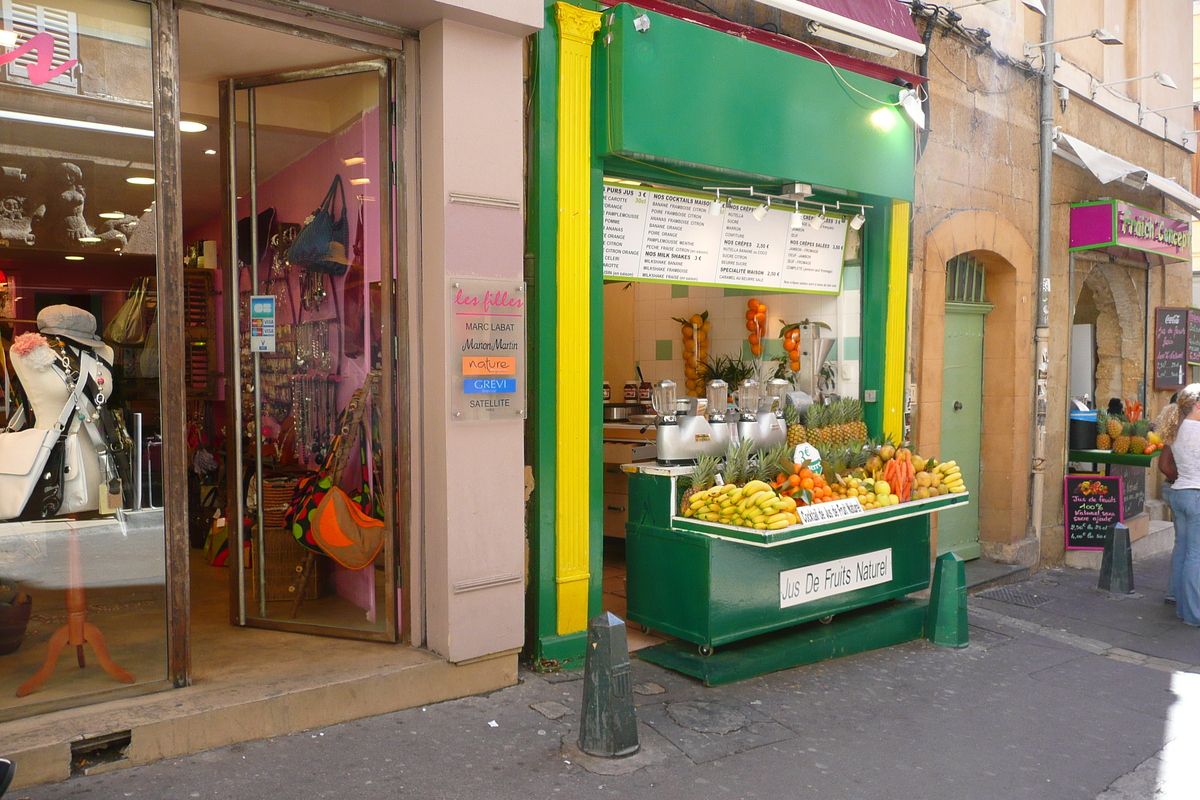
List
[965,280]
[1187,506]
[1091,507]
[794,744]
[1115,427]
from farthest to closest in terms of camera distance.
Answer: [1115,427] → [1091,507] → [965,280] → [1187,506] → [794,744]

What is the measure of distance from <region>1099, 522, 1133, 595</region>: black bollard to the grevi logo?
28.9 feet

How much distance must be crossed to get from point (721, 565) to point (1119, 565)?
5.09 meters

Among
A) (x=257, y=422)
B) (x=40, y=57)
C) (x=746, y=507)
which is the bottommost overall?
(x=746, y=507)

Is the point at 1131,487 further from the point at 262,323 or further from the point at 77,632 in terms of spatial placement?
the point at 77,632

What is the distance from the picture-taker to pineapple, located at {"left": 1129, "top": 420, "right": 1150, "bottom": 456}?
951 centimetres

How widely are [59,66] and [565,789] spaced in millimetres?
3934

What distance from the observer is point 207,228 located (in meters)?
10.2

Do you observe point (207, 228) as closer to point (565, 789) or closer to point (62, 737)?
point (62, 737)

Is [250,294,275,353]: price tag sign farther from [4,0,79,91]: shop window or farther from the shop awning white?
the shop awning white

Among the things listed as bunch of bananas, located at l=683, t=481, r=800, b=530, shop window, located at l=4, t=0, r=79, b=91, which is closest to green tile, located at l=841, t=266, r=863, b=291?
bunch of bananas, located at l=683, t=481, r=800, b=530

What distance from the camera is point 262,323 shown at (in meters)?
5.46

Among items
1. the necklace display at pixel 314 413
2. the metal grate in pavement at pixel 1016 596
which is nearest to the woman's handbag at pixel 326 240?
the necklace display at pixel 314 413

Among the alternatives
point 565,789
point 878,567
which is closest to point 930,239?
point 878,567

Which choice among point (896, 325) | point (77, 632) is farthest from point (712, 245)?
point (77, 632)
